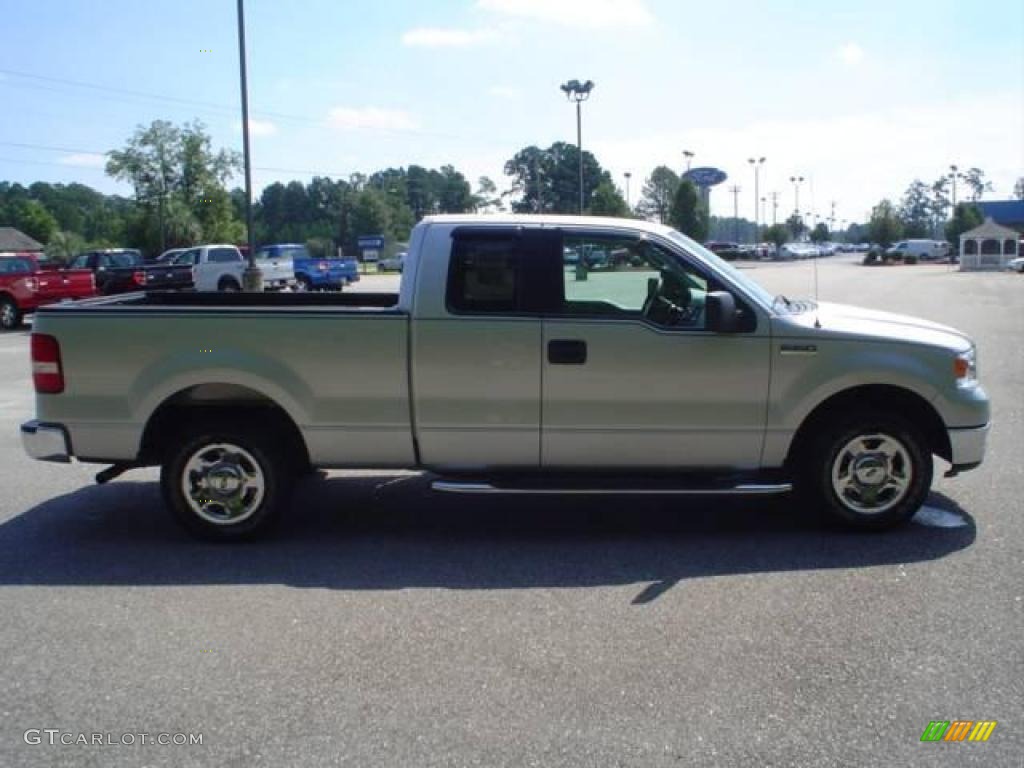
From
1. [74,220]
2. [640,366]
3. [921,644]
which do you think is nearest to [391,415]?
[640,366]

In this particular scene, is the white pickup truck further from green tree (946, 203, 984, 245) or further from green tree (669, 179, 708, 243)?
green tree (946, 203, 984, 245)

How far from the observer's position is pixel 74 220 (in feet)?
437

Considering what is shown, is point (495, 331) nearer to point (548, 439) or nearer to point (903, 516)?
point (548, 439)

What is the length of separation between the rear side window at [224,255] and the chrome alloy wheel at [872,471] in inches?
1106

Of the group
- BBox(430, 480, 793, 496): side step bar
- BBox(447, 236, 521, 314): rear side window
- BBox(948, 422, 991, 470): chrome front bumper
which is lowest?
BBox(430, 480, 793, 496): side step bar

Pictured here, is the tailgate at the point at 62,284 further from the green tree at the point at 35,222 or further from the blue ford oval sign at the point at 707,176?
the green tree at the point at 35,222

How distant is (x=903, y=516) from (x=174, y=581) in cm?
433

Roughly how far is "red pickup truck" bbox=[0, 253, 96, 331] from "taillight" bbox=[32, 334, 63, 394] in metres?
19.1

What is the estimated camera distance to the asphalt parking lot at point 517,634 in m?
3.49

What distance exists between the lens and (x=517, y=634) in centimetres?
443

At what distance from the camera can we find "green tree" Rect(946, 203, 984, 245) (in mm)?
→ 96438

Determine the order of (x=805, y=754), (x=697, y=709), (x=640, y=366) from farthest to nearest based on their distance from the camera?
(x=640, y=366) < (x=697, y=709) < (x=805, y=754)

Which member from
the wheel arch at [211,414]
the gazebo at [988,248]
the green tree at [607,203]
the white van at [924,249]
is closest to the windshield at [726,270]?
the wheel arch at [211,414]

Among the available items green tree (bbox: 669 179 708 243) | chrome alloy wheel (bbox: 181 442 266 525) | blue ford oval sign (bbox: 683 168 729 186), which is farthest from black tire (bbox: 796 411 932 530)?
blue ford oval sign (bbox: 683 168 729 186)
